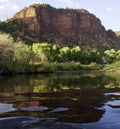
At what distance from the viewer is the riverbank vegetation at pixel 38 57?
244ft

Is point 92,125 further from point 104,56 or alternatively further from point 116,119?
point 104,56

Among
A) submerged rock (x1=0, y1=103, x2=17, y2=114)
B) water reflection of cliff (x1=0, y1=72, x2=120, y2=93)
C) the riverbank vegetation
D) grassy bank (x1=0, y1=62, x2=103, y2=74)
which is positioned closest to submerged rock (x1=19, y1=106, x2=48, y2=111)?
submerged rock (x1=0, y1=103, x2=17, y2=114)

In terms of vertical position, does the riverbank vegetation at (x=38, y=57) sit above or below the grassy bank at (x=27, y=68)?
above

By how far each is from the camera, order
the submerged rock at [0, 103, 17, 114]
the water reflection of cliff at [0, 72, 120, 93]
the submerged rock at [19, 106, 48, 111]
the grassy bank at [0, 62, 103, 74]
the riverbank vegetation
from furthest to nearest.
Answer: the riverbank vegetation < the grassy bank at [0, 62, 103, 74] < the water reflection of cliff at [0, 72, 120, 93] < the submerged rock at [19, 106, 48, 111] < the submerged rock at [0, 103, 17, 114]

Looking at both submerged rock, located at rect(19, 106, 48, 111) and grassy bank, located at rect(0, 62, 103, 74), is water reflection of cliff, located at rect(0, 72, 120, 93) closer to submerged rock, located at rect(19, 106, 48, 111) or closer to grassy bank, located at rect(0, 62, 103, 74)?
submerged rock, located at rect(19, 106, 48, 111)

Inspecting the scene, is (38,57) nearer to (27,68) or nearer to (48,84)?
(27,68)

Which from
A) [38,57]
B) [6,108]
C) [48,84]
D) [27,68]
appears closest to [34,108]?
[6,108]

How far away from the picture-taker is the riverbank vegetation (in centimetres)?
7431

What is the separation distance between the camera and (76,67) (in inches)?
4906

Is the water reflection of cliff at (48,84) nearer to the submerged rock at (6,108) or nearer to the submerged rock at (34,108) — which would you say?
the submerged rock at (6,108)

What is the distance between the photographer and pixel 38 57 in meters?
108

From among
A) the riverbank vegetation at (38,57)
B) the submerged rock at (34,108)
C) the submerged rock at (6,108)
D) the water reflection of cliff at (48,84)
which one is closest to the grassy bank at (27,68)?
the riverbank vegetation at (38,57)

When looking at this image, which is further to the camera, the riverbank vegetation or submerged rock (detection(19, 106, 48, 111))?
the riverbank vegetation

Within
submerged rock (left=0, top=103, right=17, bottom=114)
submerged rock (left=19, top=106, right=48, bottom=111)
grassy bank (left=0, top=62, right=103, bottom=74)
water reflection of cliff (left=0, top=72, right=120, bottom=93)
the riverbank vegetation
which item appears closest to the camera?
submerged rock (left=0, top=103, right=17, bottom=114)
